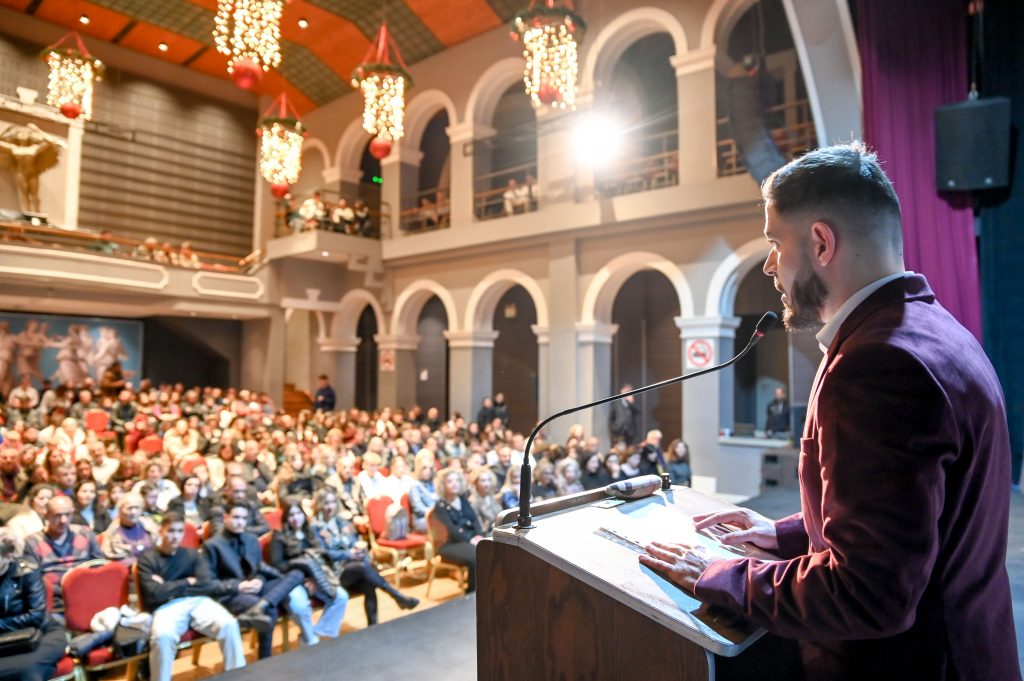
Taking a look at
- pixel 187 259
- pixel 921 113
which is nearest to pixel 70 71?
pixel 187 259

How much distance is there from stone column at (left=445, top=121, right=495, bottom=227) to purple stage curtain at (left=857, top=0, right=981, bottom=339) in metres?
8.65

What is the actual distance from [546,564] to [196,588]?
11.3 ft

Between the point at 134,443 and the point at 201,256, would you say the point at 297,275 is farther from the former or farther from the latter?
the point at 134,443

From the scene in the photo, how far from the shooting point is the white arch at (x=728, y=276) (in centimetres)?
897

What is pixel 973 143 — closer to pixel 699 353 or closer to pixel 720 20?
pixel 699 353

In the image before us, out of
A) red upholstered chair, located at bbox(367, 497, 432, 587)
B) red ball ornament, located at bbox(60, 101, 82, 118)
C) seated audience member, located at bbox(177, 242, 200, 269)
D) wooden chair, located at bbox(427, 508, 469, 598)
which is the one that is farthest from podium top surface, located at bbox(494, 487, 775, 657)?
seated audience member, located at bbox(177, 242, 200, 269)

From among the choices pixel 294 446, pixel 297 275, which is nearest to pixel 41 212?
pixel 297 275

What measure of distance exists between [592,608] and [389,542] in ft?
15.8

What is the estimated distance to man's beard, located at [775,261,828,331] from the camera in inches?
42.4

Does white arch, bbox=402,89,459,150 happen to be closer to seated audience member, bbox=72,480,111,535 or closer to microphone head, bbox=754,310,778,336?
seated audience member, bbox=72,480,111,535

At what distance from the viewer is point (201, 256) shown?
14.0 meters


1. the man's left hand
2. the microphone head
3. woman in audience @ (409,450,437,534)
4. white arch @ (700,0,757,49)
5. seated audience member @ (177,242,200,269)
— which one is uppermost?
white arch @ (700,0,757,49)

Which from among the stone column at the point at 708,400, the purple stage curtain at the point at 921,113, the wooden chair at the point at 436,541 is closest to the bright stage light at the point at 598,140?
the stone column at the point at 708,400

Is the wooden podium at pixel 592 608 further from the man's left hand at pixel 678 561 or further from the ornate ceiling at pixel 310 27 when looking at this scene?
the ornate ceiling at pixel 310 27
